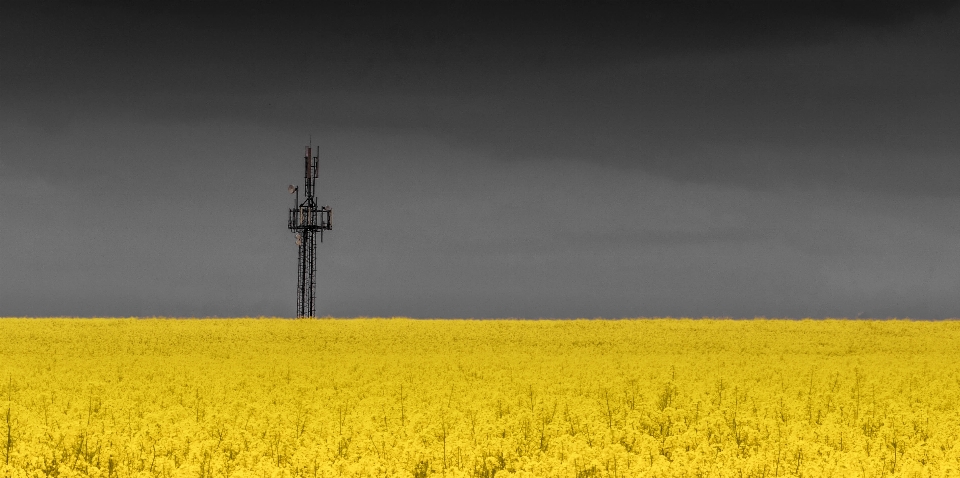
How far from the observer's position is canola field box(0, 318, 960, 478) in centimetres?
1080

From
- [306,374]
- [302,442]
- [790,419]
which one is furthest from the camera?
[306,374]

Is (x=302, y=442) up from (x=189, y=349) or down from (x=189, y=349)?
down

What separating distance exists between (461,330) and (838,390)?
2321cm

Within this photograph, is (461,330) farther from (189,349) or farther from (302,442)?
(302,442)

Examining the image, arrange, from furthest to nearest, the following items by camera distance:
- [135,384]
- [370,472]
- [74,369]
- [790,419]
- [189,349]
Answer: [189,349] → [74,369] → [135,384] → [790,419] → [370,472]

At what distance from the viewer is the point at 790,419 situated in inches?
579

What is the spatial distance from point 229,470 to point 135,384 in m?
8.90

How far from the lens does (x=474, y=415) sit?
14.2 m

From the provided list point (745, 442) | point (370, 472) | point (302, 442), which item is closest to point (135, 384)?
point (302, 442)

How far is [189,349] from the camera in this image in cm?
3109

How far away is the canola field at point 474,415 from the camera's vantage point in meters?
10.8

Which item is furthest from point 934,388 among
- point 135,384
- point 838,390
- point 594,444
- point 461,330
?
point 461,330

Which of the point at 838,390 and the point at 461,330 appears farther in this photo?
the point at 461,330

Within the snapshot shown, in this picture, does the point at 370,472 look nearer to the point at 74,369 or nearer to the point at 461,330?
the point at 74,369
